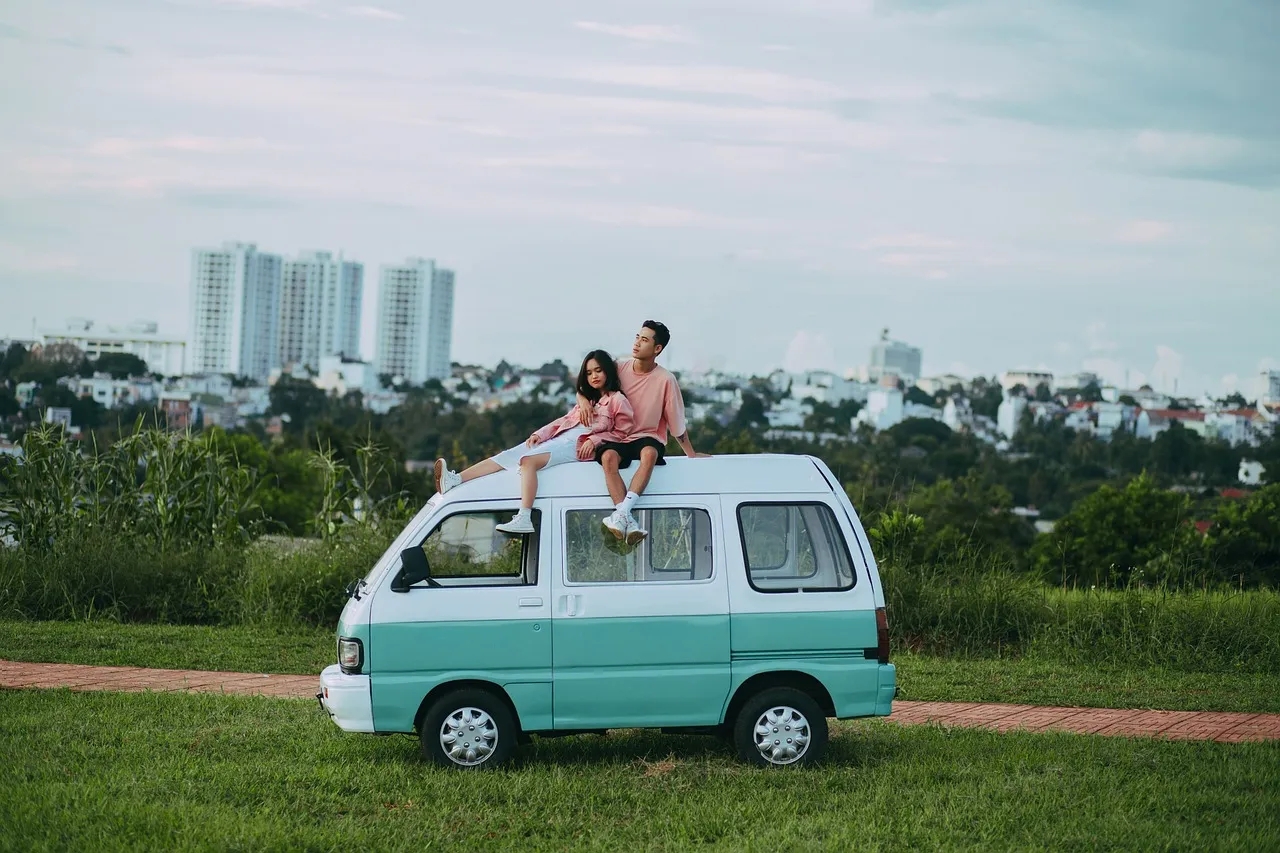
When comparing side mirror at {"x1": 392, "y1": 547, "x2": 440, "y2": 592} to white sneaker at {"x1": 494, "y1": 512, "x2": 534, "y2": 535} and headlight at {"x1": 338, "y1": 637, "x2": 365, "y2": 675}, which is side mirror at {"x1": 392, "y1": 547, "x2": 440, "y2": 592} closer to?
headlight at {"x1": 338, "y1": 637, "x2": 365, "y2": 675}

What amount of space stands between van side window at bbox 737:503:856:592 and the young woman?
40.2 inches

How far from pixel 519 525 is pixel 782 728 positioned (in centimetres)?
195

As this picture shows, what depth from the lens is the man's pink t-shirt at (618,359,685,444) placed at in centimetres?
898

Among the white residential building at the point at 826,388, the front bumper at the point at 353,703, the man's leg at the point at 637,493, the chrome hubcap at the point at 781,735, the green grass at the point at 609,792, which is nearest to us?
the green grass at the point at 609,792

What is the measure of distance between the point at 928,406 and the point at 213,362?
119 m

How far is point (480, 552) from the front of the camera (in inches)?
369

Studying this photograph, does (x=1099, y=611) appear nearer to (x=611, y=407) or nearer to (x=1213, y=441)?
(x=611, y=407)

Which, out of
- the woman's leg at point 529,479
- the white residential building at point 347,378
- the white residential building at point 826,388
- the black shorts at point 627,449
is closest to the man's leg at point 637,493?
the black shorts at point 627,449

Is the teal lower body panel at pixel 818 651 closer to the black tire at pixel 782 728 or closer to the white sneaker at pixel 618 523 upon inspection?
the black tire at pixel 782 728

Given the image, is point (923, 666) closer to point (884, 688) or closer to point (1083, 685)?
Result: point (1083, 685)

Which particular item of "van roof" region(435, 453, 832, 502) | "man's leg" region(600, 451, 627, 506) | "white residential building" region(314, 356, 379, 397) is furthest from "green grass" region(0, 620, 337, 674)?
"white residential building" region(314, 356, 379, 397)

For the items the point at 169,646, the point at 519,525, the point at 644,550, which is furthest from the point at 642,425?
the point at 169,646

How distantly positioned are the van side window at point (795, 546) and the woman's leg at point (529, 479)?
122 centimetres

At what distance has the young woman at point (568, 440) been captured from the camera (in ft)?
27.1
